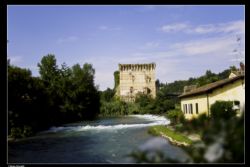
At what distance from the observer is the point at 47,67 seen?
38.4 m

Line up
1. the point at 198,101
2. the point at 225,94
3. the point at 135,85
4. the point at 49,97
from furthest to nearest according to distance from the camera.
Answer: the point at 135,85 → the point at 49,97 → the point at 198,101 → the point at 225,94

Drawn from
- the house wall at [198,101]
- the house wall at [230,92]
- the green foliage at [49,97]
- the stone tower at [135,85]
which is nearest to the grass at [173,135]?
the house wall at [198,101]

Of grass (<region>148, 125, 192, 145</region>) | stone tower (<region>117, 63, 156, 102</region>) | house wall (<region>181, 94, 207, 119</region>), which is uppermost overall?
stone tower (<region>117, 63, 156, 102</region>)

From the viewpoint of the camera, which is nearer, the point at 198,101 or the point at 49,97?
the point at 198,101

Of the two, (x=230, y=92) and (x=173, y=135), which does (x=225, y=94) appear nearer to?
(x=230, y=92)

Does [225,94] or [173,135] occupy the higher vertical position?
[225,94]

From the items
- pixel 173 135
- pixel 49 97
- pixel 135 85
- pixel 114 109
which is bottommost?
pixel 173 135

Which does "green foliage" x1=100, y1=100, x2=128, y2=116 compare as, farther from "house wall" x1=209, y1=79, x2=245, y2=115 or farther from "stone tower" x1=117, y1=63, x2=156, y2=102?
"house wall" x1=209, y1=79, x2=245, y2=115

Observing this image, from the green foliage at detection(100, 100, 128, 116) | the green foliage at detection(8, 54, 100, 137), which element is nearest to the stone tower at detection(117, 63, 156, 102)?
the green foliage at detection(100, 100, 128, 116)

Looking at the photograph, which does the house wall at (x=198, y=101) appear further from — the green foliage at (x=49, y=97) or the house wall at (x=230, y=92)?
the green foliage at (x=49, y=97)

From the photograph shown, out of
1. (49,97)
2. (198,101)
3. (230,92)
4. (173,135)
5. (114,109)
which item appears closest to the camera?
(173,135)

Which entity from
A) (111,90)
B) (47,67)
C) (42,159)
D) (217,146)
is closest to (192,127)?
(217,146)

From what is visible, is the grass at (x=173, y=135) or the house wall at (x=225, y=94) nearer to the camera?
the grass at (x=173, y=135)

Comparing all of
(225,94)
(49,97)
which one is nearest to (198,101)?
(225,94)
